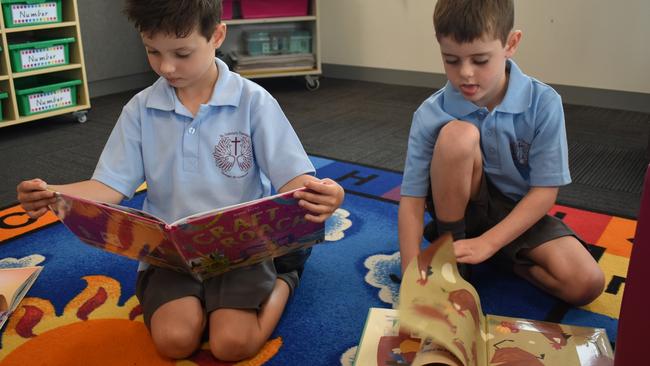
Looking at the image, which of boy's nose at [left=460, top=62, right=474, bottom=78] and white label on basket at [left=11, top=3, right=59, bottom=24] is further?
white label on basket at [left=11, top=3, right=59, bottom=24]

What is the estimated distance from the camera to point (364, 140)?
2160 millimetres

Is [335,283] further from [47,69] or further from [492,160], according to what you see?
[47,69]

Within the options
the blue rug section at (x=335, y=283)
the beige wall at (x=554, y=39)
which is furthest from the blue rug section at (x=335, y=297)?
the beige wall at (x=554, y=39)

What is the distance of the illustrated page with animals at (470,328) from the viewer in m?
0.71

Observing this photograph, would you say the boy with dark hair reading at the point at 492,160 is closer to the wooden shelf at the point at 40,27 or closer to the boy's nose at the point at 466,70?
the boy's nose at the point at 466,70

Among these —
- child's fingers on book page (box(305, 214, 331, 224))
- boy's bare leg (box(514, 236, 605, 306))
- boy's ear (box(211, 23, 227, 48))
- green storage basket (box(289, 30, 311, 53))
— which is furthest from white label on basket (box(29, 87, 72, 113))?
boy's bare leg (box(514, 236, 605, 306))

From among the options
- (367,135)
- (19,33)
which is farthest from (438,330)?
(19,33)

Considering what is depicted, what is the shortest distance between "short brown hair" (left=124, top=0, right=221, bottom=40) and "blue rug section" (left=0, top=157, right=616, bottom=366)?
0.50 m

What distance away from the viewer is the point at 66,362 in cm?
94

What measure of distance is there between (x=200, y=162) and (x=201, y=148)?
0.08 feet

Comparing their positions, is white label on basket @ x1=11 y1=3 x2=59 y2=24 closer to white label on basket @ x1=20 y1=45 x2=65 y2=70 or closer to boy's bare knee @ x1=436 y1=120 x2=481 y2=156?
white label on basket @ x1=20 y1=45 x2=65 y2=70

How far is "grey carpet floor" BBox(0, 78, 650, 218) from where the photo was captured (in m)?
1.67

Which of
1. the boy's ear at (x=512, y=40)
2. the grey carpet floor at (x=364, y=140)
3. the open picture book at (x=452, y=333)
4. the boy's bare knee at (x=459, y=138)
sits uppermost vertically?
the boy's ear at (x=512, y=40)

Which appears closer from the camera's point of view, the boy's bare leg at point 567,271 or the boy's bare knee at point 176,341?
the boy's bare knee at point 176,341
